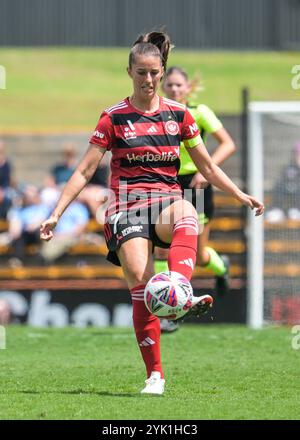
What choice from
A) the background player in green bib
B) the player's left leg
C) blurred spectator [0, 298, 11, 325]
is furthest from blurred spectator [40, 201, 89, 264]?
the background player in green bib

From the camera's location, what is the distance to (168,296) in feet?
20.5

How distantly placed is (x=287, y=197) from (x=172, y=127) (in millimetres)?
6601

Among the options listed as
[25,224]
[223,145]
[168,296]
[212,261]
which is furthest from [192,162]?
[25,224]

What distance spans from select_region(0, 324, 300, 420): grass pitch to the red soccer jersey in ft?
4.28

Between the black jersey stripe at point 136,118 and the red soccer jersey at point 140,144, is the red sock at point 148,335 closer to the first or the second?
the red soccer jersey at point 140,144

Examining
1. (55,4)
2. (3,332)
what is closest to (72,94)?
(55,4)

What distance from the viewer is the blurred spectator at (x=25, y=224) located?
14.0 metres

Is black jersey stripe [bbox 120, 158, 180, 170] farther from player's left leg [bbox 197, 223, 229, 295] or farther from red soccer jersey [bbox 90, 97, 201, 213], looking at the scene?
player's left leg [bbox 197, 223, 229, 295]

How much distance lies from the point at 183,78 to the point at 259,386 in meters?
3.68

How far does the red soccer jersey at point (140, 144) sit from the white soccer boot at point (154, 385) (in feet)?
3.76

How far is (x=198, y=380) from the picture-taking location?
7.44 meters

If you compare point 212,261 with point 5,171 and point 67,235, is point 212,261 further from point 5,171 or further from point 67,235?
point 5,171

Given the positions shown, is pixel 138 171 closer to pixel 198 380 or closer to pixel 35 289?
pixel 198 380

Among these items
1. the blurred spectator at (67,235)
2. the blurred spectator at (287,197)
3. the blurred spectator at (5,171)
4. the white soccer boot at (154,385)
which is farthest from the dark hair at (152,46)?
the blurred spectator at (5,171)
